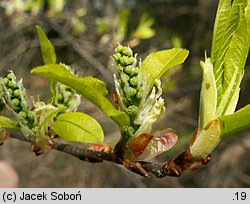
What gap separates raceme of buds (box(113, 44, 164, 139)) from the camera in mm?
570

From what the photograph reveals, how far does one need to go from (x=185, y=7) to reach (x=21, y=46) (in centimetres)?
186

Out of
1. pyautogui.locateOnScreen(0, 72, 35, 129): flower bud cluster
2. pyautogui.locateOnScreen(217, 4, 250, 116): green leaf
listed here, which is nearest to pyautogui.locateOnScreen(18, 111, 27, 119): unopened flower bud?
pyautogui.locateOnScreen(0, 72, 35, 129): flower bud cluster

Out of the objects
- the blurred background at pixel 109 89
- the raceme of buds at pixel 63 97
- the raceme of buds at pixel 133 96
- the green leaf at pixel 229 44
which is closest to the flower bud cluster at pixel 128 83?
the raceme of buds at pixel 133 96

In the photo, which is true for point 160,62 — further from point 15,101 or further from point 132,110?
point 15,101

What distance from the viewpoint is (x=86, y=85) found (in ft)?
1.75

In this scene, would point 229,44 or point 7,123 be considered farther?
point 7,123

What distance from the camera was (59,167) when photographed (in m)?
3.71

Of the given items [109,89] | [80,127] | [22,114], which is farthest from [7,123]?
[109,89]

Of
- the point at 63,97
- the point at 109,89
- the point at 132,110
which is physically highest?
the point at 132,110

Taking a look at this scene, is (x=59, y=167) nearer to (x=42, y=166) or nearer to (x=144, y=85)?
(x=42, y=166)

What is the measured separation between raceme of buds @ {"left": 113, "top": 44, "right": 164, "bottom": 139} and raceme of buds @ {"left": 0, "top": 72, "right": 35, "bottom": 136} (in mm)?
177

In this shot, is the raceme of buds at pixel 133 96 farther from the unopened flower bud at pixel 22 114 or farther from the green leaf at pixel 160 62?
the unopened flower bud at pixel 22 114

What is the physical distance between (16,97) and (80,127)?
15cm

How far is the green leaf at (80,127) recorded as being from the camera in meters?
0.58
